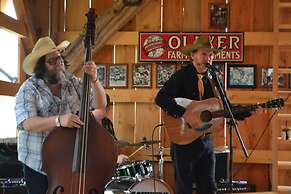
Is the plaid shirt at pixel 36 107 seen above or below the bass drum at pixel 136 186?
above

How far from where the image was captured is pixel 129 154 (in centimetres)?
596

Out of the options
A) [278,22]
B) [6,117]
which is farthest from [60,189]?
[278,22]

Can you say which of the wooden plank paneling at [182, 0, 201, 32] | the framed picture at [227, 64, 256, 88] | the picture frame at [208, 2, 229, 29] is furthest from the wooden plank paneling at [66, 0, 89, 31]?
the framed picture at [227, 64, 256, 88]

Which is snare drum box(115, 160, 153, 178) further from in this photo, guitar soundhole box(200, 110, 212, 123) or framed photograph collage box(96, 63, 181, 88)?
framed photograph collage box(96, 63, 181, 88)

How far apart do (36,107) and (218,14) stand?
12.0 feet

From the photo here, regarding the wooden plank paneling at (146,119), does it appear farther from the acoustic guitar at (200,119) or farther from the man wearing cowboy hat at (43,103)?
the man wearing cowboy hat at (43,103)

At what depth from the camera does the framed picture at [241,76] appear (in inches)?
234

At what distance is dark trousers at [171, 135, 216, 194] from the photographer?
3.94 metres

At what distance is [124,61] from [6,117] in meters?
1.52

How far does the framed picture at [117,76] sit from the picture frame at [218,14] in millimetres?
1161

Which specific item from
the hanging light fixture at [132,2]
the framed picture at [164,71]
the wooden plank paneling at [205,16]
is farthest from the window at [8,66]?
the wooden plank paneling at [205,16]

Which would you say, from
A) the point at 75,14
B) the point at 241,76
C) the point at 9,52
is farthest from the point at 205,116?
the point at 75,14

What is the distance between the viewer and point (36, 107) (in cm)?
281

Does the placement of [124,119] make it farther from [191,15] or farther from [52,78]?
[52,78]
